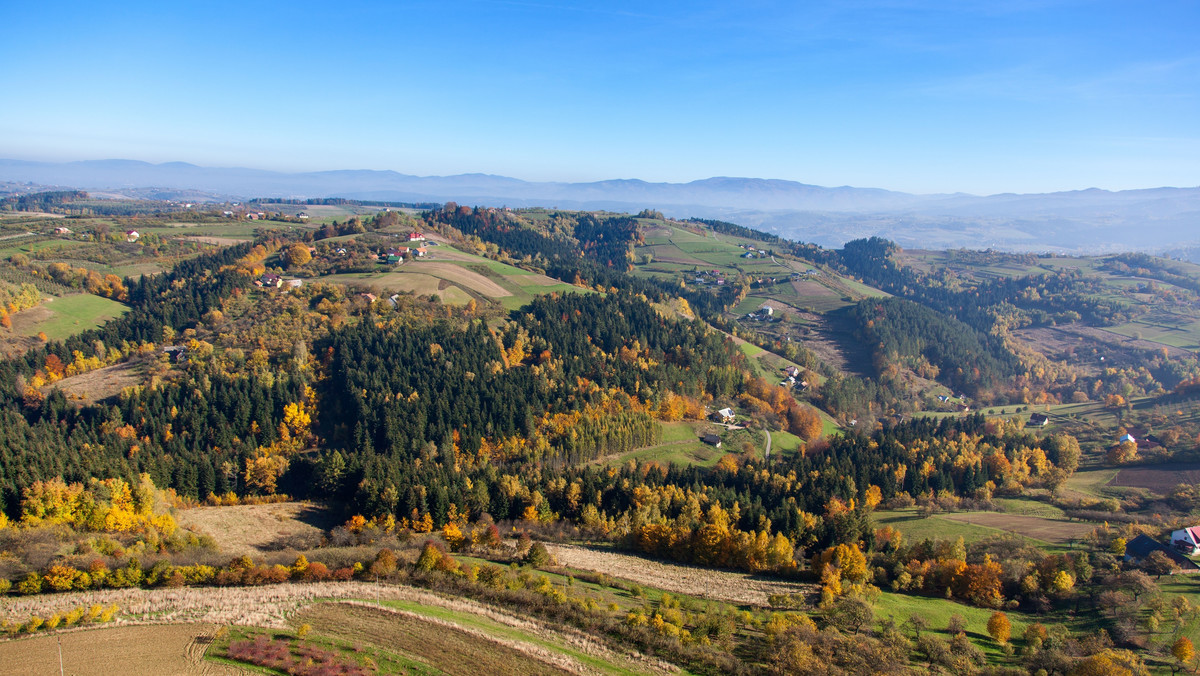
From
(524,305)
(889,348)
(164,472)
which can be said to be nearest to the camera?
(164,472)

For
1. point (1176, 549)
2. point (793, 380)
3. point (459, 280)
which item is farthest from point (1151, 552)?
point (459, 280)

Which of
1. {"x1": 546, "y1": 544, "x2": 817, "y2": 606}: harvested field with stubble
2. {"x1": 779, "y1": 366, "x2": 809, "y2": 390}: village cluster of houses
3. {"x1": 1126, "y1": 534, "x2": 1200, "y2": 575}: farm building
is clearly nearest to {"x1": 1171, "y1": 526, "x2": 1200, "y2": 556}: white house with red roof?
{"x1": 1126, "y1": 534, "x2": 1200, "y2": 575}: farm building

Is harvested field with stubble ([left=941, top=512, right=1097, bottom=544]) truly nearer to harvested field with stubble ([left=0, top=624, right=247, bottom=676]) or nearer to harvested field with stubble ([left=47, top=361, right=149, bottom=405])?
harvested field with stubble ([left=0, top=624, right=247, bottom=676])

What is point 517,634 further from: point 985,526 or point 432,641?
point 985,526

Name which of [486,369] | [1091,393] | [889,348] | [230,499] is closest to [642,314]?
[486,369]

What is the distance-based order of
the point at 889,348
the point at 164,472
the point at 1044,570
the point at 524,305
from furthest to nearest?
the point at 889,348, the point at 524,305, the point at 164,472, the point at 1044,570

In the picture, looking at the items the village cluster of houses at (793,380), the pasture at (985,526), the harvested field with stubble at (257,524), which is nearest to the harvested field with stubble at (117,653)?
the harvested field with stubble at (257,524)

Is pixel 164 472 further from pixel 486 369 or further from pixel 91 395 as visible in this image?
pixel 486 369
